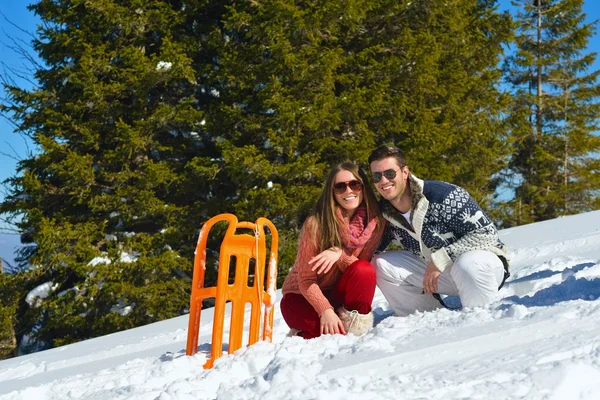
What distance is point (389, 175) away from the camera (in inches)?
136

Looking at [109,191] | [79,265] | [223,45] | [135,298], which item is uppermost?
[223,45]

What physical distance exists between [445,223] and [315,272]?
0.82 meters

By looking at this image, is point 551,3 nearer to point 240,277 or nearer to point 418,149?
point 418,149

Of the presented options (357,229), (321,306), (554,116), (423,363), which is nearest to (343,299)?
(321,306)

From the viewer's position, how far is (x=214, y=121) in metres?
Result: 9.42

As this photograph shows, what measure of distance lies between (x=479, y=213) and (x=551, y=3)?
1859 cm

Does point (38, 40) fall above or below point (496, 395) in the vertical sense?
above

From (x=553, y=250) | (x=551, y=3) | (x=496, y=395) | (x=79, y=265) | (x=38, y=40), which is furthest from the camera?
(x=551, y=3)

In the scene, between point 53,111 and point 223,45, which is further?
point 223,45

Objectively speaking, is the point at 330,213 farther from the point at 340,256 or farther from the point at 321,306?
the point at 321,306

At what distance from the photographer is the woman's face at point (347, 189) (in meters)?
3.49

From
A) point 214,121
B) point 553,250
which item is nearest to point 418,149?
point 214,121

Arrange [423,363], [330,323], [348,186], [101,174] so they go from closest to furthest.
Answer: [423,363] < [330,323] < [348,186] < [101,174]

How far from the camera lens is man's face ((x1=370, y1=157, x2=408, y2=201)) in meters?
3.45
